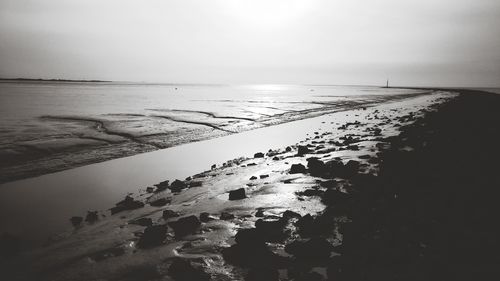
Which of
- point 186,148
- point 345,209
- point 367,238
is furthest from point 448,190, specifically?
point 186,148

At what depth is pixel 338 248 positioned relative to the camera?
12.4 feet

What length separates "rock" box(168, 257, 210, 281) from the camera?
3352 mm

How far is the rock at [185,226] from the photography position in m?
4.57

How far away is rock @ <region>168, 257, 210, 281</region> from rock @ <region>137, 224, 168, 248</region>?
2.76 feet

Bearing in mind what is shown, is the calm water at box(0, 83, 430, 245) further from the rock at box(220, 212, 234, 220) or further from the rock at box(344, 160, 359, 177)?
the rock at box(344, 160, 359, 177)

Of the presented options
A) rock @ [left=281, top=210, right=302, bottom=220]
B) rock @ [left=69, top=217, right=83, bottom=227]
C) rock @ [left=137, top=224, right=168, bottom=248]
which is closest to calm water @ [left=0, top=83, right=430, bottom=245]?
rock @ [left=69, top=217, right=83, bottom=227]

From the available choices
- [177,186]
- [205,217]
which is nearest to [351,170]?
[205,217]

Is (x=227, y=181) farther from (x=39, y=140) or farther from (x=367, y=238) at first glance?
(x=39, y=140)

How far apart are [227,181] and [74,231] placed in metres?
3.47

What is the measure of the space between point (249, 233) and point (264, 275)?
0.82 m

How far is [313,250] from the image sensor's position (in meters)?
3.67

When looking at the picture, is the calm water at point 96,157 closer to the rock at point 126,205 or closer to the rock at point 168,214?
the rock at point 126,205

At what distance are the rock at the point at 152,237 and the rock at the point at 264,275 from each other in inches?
64.8

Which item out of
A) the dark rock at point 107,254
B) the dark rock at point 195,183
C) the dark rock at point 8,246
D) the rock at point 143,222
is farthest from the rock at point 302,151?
the dark rock at point 8,246
